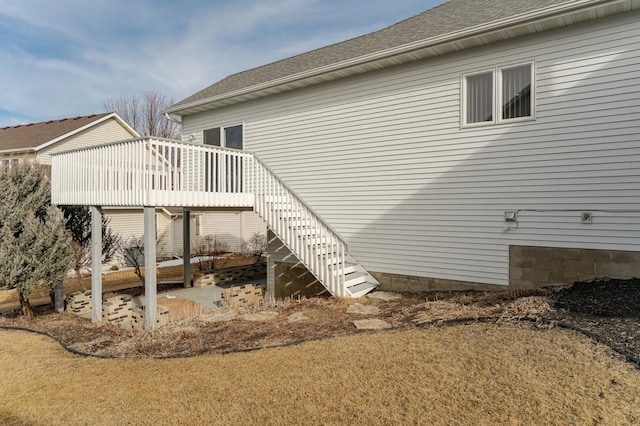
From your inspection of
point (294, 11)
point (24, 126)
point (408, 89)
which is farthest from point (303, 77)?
point (24, 126)

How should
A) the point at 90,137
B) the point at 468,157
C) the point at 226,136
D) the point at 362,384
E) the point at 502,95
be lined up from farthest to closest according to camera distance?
the point at 90,137 < the point at 226,136 < the point at 468,157 < the point at 502,95 < the point at 362,384

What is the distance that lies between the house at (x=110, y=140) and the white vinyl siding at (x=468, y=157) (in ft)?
28.5

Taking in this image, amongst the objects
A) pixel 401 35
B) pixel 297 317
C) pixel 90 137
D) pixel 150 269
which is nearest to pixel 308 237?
pixel 297 317

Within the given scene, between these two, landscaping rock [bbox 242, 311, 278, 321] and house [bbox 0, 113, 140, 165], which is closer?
landscaping rock [bbox 242, 311, 278, 321]

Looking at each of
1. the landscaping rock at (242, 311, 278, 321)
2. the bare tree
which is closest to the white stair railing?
the landscaping rock at (242, 311, 278, 321)

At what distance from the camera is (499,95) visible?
6777mm

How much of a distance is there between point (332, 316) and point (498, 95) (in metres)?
4.85

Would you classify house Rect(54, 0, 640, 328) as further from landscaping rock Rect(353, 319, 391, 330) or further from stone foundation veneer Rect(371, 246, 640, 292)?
landscaping rock Rect(353, 319, 391, 330)

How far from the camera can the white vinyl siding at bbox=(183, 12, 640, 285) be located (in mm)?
5867

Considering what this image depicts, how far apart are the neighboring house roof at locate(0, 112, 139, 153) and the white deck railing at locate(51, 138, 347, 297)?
10.8 metres

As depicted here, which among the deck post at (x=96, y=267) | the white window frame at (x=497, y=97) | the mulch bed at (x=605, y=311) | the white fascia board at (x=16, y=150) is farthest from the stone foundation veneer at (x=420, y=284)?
the white fascia board at (x=16, y=150)

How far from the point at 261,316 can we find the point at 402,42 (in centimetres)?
590

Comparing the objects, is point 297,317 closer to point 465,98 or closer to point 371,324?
point 371,324

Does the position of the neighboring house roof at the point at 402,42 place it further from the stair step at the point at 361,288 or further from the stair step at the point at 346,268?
the stair step at the point at 361,288
